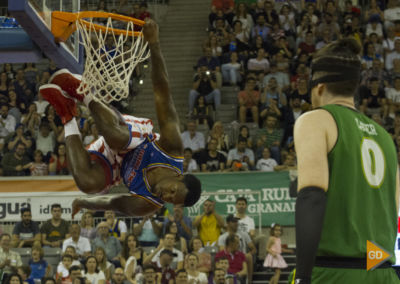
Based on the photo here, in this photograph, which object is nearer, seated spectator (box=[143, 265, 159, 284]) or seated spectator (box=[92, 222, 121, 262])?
seated spectator (box=[143, 265, 159, 284])

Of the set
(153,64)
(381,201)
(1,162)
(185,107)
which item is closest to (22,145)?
(1,162)

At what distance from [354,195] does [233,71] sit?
14591mm

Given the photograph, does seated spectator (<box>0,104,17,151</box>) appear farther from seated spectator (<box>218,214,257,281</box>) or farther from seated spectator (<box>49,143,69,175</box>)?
seated spectator (<box>218,214,257,281</box>)

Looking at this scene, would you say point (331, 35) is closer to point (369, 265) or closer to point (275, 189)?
point (275, 189)

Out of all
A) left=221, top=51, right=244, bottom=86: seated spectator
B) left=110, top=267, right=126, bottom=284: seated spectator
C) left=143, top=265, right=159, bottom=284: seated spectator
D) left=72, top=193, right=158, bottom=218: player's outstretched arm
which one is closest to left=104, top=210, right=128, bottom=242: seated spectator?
left=110, top=267, right=126, bottom=284: seated spectator

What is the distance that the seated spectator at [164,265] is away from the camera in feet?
40.3

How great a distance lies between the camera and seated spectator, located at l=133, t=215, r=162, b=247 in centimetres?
1359

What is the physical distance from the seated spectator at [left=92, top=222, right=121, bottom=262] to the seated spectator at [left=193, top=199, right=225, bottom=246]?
5.29 ft

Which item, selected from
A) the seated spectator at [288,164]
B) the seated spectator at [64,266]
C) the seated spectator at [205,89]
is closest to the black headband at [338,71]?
the seated spectator at [64,266]

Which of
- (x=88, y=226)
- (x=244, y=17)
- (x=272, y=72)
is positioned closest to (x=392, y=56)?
(x=272, y=72)

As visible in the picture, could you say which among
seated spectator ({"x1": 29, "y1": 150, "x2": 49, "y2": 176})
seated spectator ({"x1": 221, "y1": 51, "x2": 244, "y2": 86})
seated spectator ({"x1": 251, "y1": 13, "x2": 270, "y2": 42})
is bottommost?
A: seated spectator ({"x1": 29, "y1": 150, "x2": 49, "y2": 176})

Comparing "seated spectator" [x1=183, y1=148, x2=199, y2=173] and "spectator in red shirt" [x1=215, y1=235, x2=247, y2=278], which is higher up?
"seated spectator" [x1=183, y1=148, x2=199, y2=173]

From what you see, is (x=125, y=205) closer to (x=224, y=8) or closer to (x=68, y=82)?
(x=68, y=82)

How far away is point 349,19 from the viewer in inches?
743
